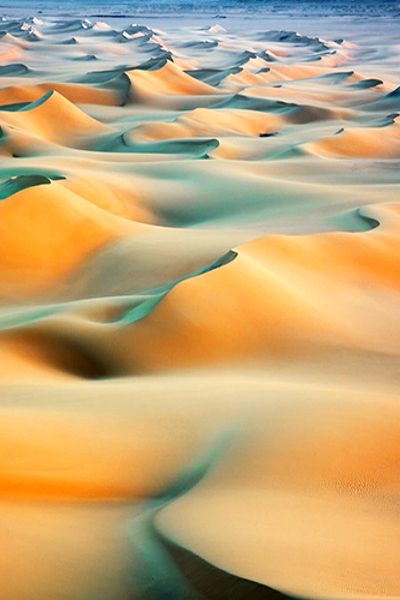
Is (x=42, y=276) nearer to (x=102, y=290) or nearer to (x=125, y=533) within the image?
(x=102, y=290)

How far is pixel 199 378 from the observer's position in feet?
14.4

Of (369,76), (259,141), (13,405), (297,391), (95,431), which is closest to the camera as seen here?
(95,431)

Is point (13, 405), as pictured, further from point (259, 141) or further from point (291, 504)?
point (259, 141)

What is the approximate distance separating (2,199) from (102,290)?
1535mm

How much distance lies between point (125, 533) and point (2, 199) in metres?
5.27

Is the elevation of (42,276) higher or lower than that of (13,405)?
lower

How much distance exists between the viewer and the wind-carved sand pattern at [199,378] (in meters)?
2.44

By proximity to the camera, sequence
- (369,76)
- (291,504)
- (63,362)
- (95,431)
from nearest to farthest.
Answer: (291,504) → (95,431) → (63,362) → (369,76)

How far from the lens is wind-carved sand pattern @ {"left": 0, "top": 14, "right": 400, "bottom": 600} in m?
2.44

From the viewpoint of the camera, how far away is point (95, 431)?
135 inches

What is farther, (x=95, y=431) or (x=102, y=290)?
(x=102, y=290)

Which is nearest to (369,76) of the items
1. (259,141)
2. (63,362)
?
(259,141)

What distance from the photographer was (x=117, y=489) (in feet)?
9.98

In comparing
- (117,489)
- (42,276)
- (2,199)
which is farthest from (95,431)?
(2,199)
